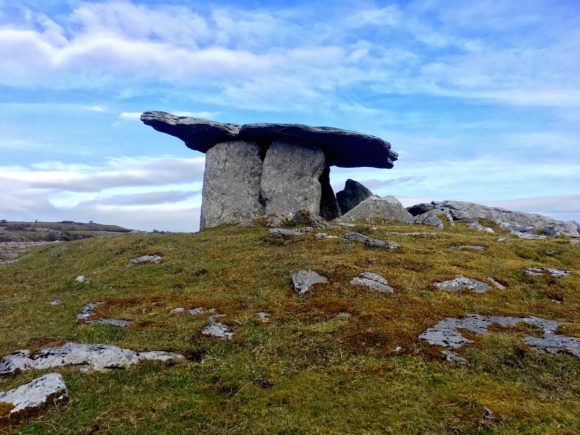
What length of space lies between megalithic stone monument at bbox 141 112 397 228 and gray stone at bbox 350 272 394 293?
23.9m

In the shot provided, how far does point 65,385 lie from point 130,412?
2.28 metres

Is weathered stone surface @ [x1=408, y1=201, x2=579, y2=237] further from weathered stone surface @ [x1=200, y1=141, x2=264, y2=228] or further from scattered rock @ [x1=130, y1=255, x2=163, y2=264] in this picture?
scattered rock @ [x1=130, y1=255, x2=163, y2=264]

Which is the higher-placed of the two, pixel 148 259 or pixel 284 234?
pixel 284 234

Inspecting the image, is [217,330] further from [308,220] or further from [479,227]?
[479,227]

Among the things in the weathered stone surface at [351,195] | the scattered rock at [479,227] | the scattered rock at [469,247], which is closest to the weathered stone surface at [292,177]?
the weathered stone surface at [351,195]

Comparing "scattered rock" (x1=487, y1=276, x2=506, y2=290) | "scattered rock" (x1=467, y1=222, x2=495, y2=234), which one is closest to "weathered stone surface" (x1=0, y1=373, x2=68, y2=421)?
"scattered rock" (x1=487, y1=276, x2=506, y2=290)

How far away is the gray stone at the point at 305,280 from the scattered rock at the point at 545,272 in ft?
37.4

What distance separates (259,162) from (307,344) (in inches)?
1373

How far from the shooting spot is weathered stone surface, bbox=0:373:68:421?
39.4ft

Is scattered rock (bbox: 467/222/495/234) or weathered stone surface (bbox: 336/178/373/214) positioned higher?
weathered stone surface (bbox: 336/178/373/214)

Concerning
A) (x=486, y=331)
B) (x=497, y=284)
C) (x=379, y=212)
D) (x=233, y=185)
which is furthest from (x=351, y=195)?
(x=486, y=331)

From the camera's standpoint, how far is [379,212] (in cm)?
4731

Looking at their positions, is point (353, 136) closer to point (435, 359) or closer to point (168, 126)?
point (168, 126)

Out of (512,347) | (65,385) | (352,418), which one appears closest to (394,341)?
(512,347)
